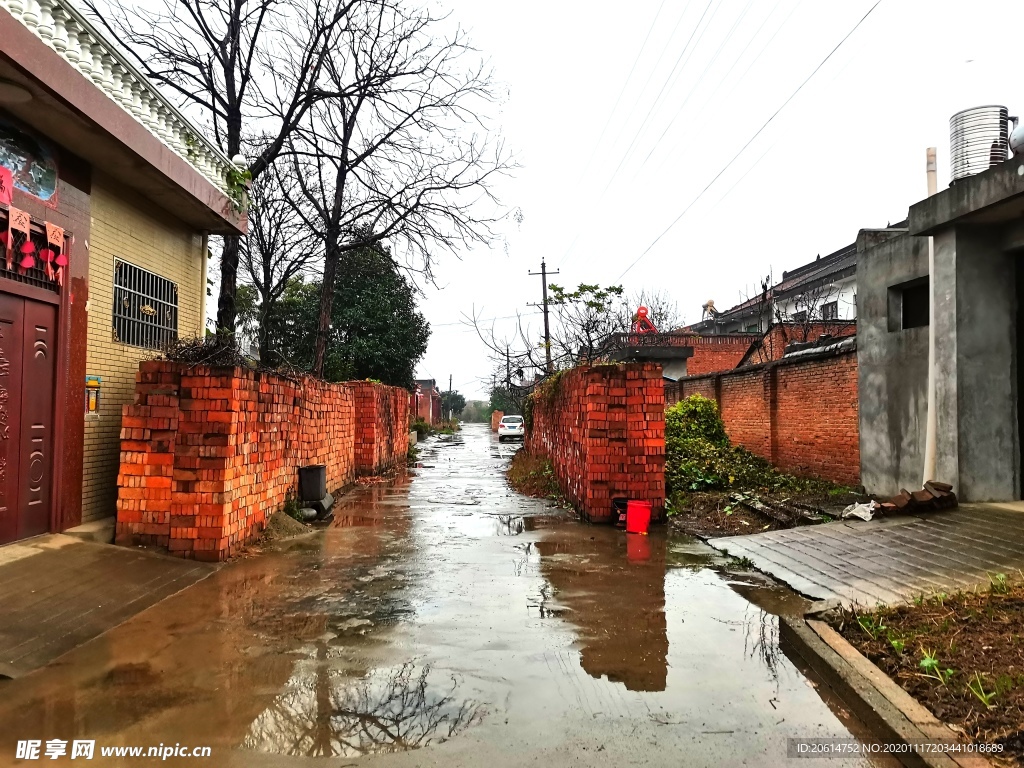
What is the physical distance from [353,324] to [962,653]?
23.7 metres

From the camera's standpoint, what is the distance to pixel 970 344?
7.70 m

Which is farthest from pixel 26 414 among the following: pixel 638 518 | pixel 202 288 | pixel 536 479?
pixel 536 479

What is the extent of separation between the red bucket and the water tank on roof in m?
5.55

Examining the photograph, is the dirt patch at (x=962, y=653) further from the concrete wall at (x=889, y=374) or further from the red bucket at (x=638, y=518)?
the concrete wall at (x=889, y=374)

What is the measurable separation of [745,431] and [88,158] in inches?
517

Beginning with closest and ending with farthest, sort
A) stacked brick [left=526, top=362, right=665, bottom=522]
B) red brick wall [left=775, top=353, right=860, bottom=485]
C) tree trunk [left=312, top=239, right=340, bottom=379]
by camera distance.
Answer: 1. stacked brick [left=526, top=362, right=665, bottom=522]
2. red brick wall [left=775, top=353, right=860, bottom=485]
3. tree trunk [left=312, top=239, right=340, bottom=379]

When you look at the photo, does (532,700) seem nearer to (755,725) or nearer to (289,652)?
(755,725)

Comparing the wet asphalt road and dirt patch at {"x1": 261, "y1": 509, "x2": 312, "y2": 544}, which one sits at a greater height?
dirt patch at {"x1": 261, "y1": 509, "x2": 312, "y2": 544}

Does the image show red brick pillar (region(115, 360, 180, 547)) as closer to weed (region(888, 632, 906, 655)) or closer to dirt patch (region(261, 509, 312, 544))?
dirt patch (region(261, 509, 312, 544))

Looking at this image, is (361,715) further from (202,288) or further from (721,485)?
(721,485)

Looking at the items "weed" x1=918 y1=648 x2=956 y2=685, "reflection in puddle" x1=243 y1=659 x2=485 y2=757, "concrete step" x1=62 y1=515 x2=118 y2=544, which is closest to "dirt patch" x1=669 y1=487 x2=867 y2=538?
"weed" x1=918 y1=648 x2=956 y2=685

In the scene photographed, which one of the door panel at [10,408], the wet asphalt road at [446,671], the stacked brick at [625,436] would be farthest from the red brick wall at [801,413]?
the door panel at [10,408]

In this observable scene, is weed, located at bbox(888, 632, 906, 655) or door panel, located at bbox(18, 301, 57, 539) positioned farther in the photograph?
door panel, located at bbox(18, 301, 57, 539)

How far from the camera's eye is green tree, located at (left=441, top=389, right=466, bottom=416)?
7369 cm
